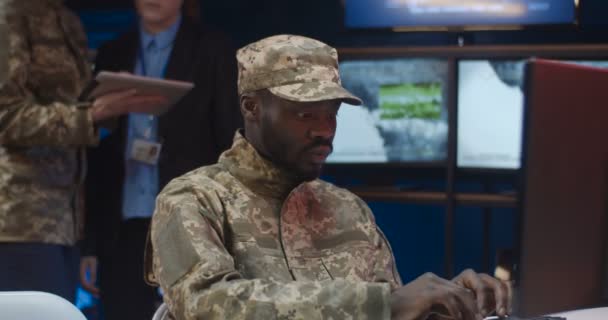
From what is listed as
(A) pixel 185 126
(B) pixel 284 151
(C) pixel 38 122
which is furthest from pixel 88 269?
(B) pixel 284 151

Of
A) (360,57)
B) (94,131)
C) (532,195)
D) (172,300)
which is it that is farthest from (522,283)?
(360,57)

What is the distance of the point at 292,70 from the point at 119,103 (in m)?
1.25

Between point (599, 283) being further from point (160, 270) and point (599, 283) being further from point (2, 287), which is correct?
point (2, 287)

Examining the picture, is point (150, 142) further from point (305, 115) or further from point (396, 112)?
point (305, 115)

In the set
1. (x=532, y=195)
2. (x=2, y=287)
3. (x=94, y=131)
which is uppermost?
(x=532, y=195)

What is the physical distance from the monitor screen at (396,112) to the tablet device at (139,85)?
1263mm

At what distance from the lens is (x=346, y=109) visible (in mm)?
4012

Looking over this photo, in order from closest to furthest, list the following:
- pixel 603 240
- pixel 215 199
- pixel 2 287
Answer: pixel 603 240, pixel 215 199, pixel 2 287

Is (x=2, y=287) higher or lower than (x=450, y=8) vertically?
lower

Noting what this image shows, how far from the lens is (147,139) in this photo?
3184 mm

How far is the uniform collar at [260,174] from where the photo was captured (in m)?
1.75

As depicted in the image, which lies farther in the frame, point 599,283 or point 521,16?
point 521,16

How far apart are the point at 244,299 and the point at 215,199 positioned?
1.00ft

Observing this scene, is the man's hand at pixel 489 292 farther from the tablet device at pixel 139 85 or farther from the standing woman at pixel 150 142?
the standing woman at pixel 150 142
